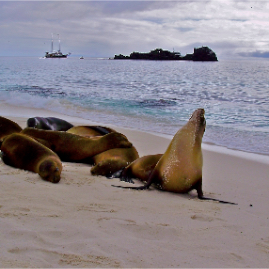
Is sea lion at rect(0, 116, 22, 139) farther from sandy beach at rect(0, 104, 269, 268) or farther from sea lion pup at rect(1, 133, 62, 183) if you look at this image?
sandy beach at rect(0, 104, 269, 268)

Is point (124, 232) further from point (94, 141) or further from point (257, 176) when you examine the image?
point (257, 176)

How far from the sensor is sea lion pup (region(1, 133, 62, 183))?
4.09 m

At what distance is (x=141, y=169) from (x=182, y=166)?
2.14 feet

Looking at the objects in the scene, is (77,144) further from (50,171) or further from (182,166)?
(182,166)

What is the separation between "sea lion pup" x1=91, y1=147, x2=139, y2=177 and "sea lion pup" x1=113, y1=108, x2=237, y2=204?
712mm

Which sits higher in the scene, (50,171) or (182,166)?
(182,166)

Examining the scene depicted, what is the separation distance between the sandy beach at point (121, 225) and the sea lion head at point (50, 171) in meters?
0.08

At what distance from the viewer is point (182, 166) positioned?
4020 mm

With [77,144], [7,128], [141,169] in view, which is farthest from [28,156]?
[7,128]

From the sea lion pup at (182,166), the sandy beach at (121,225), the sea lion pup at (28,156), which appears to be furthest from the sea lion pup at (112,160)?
the sea lion pup at (182,166)

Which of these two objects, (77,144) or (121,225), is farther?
(77,144)

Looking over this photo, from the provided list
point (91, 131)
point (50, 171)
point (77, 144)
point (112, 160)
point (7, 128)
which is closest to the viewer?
point (50, 171)

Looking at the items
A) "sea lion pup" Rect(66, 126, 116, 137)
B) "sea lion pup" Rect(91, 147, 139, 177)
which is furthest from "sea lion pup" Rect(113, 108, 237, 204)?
Answer: "sea lion pup" Rect(66, 126, 116, 137)

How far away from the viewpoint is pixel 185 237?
9.02 ft
